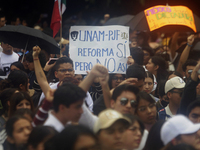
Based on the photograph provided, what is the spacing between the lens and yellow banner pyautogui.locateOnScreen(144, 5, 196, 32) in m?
7.79

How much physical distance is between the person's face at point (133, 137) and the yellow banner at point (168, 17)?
4191 mm

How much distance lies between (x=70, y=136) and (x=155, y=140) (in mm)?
1288

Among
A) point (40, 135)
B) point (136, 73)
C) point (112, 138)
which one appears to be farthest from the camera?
point (136, 73)

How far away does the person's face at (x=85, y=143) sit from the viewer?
286cm

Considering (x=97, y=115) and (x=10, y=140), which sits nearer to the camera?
(x=10, y=140)

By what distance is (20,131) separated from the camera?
3816 millimetres

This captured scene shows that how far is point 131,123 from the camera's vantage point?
3805mm

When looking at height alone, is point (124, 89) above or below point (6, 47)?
below

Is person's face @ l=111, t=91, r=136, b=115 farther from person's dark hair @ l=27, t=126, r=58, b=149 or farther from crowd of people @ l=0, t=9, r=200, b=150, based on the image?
person's dark hair @ l=27, t=126, r=58, b=149

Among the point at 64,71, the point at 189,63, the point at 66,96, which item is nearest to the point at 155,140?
the point at 66,96

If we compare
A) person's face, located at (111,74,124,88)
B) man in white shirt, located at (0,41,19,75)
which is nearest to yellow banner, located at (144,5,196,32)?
person's face, located at (111,74,124,88)

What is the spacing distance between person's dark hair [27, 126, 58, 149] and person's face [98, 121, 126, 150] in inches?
17.5

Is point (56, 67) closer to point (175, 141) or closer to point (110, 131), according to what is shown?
point (110, 131)

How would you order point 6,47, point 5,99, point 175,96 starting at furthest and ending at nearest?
point 6,47
point 175,96
point 5,99
